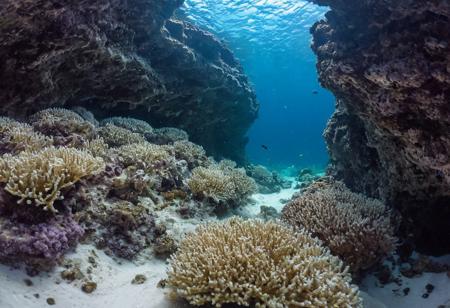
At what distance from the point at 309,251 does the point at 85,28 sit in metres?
6.21

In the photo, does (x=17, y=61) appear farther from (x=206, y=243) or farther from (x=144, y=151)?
(x=206, y=243)

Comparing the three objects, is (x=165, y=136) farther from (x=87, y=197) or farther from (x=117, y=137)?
(x=87, y=197)

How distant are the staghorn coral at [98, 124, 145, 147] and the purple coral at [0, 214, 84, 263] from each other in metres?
4.21

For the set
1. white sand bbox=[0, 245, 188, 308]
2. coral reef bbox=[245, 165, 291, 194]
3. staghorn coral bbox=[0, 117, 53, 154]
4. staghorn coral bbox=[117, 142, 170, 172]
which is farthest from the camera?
coral reef bbox=[245, 165, 291, 194]

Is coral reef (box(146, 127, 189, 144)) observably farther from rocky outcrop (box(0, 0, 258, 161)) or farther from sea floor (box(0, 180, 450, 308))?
sea floor (box(0, 180, 450, 308))

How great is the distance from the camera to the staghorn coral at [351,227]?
5203 mm

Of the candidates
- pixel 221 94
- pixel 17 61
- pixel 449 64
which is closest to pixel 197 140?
pixel 221 94

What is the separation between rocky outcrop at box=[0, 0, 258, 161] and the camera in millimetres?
6539

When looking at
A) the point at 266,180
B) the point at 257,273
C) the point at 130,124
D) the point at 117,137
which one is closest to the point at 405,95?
the point at 257,273

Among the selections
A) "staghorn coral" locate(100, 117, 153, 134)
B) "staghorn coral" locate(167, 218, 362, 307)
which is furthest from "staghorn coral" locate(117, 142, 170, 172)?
"staghorn coral" locate(100, 117, 153, 134)

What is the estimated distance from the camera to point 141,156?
6629 mm

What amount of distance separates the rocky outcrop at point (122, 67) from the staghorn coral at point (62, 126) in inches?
23.6

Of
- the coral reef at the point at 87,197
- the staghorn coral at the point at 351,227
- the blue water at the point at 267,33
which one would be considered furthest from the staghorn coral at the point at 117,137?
the blue water at the point at 267,33

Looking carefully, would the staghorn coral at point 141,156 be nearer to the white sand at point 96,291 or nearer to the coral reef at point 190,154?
the coral reef at point 190,154
